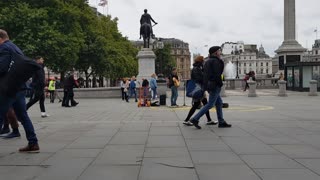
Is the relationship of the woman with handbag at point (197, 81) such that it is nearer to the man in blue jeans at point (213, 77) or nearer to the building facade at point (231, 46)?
the man in blue jeans at point (213, 77)

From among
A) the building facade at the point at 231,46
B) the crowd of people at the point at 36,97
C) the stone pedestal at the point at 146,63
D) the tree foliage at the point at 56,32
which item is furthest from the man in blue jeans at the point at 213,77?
the building facade at the point at 231,46

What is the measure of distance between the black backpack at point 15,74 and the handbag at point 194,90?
535 centimetres

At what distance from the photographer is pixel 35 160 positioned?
6.93 meters

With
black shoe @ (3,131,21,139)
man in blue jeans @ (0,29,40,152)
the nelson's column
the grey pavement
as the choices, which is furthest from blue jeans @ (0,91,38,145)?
the nelson's column

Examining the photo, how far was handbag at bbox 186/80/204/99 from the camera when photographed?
37.8 feet

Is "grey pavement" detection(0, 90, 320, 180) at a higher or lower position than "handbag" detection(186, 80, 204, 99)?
lower

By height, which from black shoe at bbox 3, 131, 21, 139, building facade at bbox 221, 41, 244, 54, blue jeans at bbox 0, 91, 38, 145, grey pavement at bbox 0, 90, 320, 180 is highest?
building facade at bbox 221, 41, 244, 54

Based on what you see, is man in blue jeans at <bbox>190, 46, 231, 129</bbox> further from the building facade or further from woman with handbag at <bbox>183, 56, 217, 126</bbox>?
the building facade

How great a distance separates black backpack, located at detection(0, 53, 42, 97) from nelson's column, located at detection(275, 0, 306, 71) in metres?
40.5

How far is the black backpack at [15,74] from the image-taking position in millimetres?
6961

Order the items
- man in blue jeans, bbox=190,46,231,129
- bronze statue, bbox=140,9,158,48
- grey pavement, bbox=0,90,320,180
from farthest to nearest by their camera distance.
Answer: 1. bronze statue, bbox=140,9,158,48
2. man in blue jeans, bbox=190,46,231,129
3. grey pavement, bbox=0,90,320,180

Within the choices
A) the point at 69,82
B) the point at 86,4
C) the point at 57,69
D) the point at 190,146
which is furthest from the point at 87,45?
the point at 190,146

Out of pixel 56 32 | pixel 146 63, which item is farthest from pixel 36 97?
pixel 56 32

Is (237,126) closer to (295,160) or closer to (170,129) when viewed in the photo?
(170,129)
